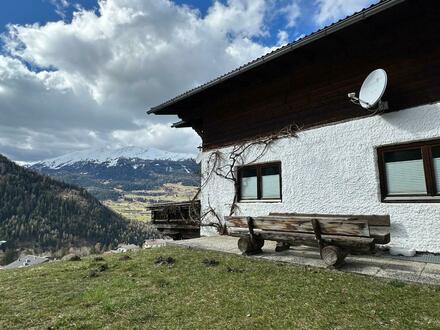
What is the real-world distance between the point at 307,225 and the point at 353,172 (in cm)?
251

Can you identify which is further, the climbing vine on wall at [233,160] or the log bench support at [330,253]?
the climbing vine on wall at [233,160]

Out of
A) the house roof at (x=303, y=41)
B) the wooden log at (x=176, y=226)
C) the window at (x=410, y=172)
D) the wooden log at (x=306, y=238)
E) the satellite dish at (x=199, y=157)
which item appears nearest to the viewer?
the wooden log at (x=306, y=238)

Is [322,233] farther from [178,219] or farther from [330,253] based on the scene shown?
[178,219]

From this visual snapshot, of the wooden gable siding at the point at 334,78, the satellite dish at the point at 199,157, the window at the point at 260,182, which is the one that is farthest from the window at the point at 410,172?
the satellite dish at the point at 199,157

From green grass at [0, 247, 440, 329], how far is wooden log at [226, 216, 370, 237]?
2.54 ft

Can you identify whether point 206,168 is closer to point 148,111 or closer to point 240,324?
point 148,111

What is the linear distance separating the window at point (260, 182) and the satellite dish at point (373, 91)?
3.37 meters

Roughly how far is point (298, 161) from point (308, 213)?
1568 mm

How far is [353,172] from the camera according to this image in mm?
8031

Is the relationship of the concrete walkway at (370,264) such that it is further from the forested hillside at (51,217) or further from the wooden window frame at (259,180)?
the forested hillside at (51,217)

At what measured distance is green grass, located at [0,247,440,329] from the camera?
394 cm

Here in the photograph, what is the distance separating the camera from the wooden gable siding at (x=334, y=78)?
712cm

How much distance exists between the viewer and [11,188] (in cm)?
16238

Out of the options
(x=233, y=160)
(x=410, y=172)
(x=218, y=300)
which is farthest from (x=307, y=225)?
(x=233, y=160)
